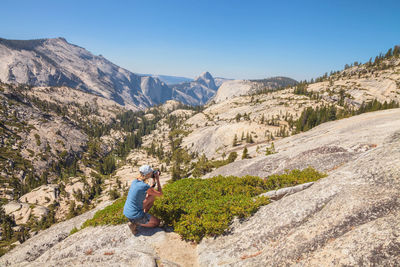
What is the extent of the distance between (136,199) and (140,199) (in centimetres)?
21

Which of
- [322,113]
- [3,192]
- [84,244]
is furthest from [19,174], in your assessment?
[322,113]

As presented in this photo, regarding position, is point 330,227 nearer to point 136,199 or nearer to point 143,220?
point 136,199

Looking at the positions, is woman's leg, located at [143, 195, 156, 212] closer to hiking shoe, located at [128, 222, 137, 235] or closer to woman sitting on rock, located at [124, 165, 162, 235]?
woman sitting on rock, located at [124, 165, 162, 235]

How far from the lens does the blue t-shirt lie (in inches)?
413

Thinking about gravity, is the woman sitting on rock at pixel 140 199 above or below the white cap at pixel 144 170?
below

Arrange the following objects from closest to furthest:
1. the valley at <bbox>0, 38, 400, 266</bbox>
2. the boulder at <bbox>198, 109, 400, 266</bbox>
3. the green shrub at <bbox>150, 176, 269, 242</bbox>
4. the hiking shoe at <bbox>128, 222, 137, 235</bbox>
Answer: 1. the boulder at <bbox>198, 109, 400, 266</bbox>
2. the valley at <bbox>0, 38, 400, 266</bbox>
3. the green shrub at <bbox>150, 176, 269, 242</bbox>
4. the hiking shoe at <bbox>128, 222, 137, 235</bbox>

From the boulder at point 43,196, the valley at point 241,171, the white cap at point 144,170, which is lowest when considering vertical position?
the boulder at point 43,196

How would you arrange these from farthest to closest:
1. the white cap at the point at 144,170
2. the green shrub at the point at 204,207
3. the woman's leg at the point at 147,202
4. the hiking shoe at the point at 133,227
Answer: the hiking shoe at the point at 133,227
the woman's leg at the point at 147,202
the green shrub at the point at 204,207
the white cap at the point at 144,170

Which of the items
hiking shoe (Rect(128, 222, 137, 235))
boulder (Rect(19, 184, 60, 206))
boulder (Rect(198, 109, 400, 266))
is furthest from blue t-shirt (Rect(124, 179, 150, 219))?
boulder (Rect(19, 184, 60, 206))

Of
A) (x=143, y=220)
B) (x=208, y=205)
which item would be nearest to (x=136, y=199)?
(x=143, y=220)

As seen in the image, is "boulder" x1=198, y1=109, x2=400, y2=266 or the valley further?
the valley

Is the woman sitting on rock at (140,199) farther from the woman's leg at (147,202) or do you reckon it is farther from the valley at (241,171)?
the valley at (241,171)

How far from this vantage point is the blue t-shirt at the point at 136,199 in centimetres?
1048

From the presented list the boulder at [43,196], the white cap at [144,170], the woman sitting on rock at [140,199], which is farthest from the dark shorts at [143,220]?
the boulder at [43,196]
